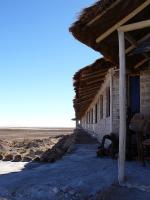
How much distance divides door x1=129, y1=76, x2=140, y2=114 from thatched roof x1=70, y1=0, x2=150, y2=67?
2465 millimetres

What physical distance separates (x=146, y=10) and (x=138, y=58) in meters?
2.45

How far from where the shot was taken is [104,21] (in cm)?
803

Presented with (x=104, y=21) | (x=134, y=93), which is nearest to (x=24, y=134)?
(x=134, y=93)

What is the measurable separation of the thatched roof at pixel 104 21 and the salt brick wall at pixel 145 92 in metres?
1.99

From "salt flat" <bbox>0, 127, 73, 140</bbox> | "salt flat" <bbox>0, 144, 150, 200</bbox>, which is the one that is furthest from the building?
"salt flat" <bbox>0, 127, 73, 140</bbox>

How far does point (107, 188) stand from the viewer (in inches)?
284

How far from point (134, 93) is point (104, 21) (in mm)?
4178

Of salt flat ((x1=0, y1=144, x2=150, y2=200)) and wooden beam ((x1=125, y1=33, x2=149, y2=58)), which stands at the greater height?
wooden beam ((x1=125, y1=33, x2=149, y2=58))

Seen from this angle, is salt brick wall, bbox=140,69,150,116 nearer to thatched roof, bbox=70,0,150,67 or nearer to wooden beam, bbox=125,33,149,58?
thatched roof, bbox=70,0,150,67

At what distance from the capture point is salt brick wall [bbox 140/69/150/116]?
11.2 m

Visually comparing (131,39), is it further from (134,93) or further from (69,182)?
(69,182)

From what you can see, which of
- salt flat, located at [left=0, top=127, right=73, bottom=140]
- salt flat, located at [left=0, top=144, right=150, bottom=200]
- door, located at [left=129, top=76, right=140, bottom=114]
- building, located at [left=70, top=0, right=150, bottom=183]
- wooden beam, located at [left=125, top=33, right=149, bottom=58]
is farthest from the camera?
salt flat, located at [left=0, top=127, right=73, bottom=140]

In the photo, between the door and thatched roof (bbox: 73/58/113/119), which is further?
thatched roof (bbox: 73/58/113/119)

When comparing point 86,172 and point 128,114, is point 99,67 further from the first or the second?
point 86,172
